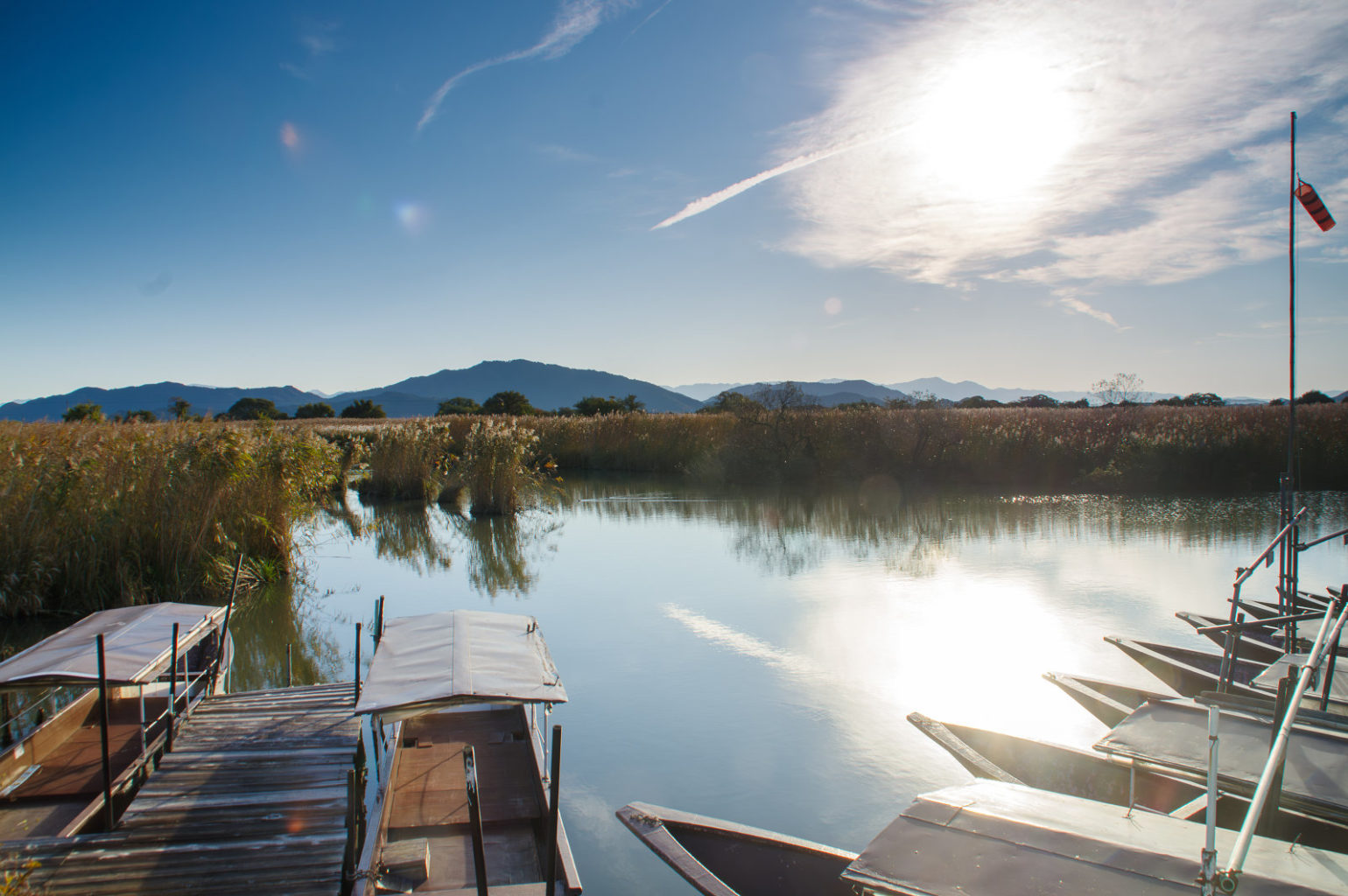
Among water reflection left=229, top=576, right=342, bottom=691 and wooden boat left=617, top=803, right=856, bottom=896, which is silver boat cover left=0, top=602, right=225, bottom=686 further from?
wooden boat left=617, top=803, right=856, bottom=896

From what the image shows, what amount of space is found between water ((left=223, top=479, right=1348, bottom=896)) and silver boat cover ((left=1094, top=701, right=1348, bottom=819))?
4.96 ft

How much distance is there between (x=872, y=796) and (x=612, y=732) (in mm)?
2340

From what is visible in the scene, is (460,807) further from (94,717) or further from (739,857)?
(94,717)

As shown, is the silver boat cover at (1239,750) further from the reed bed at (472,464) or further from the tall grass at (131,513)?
the reed bed at (472,464)

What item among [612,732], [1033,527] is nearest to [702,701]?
[612,732]

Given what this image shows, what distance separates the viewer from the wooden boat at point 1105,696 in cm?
595

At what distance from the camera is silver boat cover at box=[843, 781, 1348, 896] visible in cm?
243

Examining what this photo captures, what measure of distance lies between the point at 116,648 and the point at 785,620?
711 centimetres

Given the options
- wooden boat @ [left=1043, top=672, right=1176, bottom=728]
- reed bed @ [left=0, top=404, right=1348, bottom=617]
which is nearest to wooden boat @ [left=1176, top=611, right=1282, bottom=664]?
wooden boat @ [left=1043, top=672, right=1176, bottom=728]

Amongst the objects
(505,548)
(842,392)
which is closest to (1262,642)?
(505,548)

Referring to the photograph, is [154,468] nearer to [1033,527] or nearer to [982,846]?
[982,846]

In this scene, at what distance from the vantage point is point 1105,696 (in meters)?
6.24

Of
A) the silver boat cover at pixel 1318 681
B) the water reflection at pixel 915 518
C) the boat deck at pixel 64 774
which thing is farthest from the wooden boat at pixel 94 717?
the water reflection at pixel 915 518

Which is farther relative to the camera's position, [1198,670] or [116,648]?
[1198,670]
